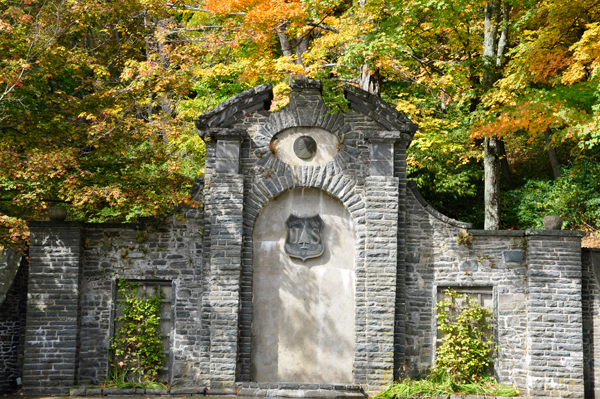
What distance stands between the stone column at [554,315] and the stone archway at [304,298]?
121 inches

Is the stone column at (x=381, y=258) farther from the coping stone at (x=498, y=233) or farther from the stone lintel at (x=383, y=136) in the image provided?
the coping stone at (x=498, y=233)

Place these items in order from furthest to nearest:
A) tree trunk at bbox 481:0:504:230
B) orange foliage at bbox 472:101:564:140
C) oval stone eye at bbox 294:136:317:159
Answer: tree trunk at bbox 481:0:504:230
orange foliage at bbox 472:101:564:140
oval stone eye at bbox 294:136:317:159

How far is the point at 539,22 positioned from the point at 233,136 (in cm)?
964

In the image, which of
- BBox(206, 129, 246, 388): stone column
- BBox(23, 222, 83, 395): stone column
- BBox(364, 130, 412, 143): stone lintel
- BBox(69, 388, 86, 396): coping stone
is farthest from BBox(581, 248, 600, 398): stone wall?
BBox(23, 222, 83, 395): stone column

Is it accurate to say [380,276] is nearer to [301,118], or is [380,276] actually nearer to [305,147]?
[305,147]

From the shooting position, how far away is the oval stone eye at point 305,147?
949cm

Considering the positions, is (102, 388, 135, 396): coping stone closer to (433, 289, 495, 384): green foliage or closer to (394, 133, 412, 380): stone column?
(394, 133, 412, 380): stone column

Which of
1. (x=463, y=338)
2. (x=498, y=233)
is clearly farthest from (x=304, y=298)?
(x=498, y=233)

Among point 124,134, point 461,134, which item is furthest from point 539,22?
point 124,134

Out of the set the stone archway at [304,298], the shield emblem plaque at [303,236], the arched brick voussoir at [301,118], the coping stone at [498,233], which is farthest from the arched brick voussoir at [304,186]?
the coping stone at [498,233]

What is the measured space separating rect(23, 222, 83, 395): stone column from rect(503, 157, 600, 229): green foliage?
11.9m

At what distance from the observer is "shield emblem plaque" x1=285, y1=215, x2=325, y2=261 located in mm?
9438

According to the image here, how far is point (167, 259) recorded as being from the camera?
372 inches

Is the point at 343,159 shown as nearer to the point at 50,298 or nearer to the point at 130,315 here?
the point at 130,315
